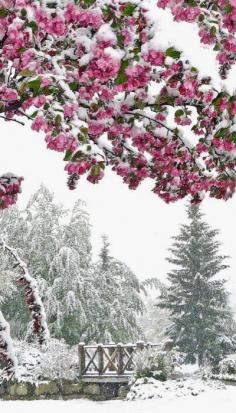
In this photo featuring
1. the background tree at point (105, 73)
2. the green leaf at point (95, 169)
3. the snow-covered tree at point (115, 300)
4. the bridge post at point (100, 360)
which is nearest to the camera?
the background tree at point (105, 73)

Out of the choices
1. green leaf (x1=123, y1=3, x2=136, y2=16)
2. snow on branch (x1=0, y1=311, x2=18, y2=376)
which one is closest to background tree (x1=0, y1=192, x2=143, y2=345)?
snow on branch (x1=0, y1=311, x2=18, y2=376)

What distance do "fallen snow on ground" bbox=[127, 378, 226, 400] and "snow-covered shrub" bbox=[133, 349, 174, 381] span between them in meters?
0.40

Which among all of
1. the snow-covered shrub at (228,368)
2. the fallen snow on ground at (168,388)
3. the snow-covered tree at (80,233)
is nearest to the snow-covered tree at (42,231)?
the snow-covered tree at (80,233)

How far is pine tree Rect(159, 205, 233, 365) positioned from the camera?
2467cm

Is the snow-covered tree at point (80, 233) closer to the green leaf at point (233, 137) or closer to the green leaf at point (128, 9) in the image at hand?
the green leaf at point (233, 137)

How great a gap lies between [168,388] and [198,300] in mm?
12070

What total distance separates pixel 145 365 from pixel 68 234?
923cm

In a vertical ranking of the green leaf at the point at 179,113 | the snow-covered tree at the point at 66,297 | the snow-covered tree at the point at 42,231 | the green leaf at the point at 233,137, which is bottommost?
the green leaf at the point at 233,137

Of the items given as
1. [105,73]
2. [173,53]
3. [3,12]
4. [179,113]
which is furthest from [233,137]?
[3,12]

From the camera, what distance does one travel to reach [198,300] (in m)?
25.4

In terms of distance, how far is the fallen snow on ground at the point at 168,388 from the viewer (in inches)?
517

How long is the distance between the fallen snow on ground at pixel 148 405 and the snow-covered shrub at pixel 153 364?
4.30 ft

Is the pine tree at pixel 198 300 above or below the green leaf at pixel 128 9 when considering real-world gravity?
above

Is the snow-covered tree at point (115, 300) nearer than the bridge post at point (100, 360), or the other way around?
the bridge post at point (100, 360)
